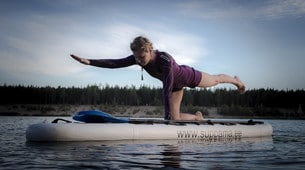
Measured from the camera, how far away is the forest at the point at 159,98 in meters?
96.1

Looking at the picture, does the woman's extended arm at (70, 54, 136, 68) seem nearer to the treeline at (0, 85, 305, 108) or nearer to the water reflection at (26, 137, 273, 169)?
the water reflection at (26, 137, 273, 169)

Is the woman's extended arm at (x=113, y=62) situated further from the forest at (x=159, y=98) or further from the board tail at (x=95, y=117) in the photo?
the forest at (x=159, y=98)

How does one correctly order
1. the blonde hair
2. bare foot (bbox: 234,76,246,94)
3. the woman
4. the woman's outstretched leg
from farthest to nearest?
bare foot (bbox: 234,76,246,94) < the woman's outstretched leg < the woman < the blonde hair

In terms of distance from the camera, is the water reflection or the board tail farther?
the board tail

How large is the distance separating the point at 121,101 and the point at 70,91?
14.1 meters

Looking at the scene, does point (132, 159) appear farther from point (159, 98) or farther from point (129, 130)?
point (159, 98)

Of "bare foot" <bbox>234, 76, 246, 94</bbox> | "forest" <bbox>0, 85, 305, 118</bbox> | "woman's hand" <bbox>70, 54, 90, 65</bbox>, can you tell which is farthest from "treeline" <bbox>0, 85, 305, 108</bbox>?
"woman's hand" <bbox>70, 54, 90, 65</bbox>

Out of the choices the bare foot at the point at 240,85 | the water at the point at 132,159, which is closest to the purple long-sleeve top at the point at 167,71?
the bare foot at the point at 240,85

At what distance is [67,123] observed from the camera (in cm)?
1223

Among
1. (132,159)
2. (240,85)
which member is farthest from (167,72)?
(132,159)

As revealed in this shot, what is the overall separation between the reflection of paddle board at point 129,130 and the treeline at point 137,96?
83426 millimetres

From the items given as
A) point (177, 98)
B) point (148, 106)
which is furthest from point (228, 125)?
point (148, 106)

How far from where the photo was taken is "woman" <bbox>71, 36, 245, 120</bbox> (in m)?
14.0

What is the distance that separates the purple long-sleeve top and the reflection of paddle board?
85 centimetres
